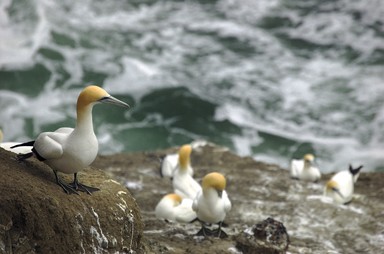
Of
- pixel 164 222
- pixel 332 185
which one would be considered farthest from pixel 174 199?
pixel 332 185

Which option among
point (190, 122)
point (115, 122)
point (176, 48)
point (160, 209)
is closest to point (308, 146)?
point (190, 122)

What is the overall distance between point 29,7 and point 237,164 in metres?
14.8

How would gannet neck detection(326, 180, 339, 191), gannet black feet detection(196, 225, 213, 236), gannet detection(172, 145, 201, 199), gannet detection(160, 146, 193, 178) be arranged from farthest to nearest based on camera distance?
gannet detection(160, 146, 193, 178)
gannet neck detection(326, 180, 339, 191)
gannet detection(172, 145, 201, 199)
gannet black feet detection(196, 225, 213, 236)

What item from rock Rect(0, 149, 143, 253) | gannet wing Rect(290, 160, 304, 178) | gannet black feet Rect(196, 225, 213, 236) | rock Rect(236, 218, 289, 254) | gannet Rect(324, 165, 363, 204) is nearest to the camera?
rock Rect(0, 149, 143, 253)

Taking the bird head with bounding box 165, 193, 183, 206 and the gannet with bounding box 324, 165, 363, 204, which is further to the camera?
the gannet with bounding box 324, 165, 363, 204

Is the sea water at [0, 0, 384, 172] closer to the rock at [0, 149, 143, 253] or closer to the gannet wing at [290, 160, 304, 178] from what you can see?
the gannet wing at [290, 160, 304, 178]

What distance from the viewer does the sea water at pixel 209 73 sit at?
64.4 ft

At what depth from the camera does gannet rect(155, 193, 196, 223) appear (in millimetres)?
9281

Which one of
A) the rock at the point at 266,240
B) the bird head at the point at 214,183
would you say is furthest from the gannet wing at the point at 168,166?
the rock at the point at 266,240

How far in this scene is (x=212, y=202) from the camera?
8.40 meters

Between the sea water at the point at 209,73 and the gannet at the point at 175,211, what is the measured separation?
920 centimetres

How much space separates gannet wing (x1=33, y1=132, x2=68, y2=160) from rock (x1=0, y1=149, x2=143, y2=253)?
0.74ft

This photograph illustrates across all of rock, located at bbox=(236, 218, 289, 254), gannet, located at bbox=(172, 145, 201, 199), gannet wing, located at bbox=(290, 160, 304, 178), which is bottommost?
gannet wing, located at bbox=(290, 160, 304, 178)

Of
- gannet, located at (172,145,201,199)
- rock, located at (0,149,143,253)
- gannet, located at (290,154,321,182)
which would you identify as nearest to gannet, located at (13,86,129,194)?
rock, located at (0,149,143,253)
